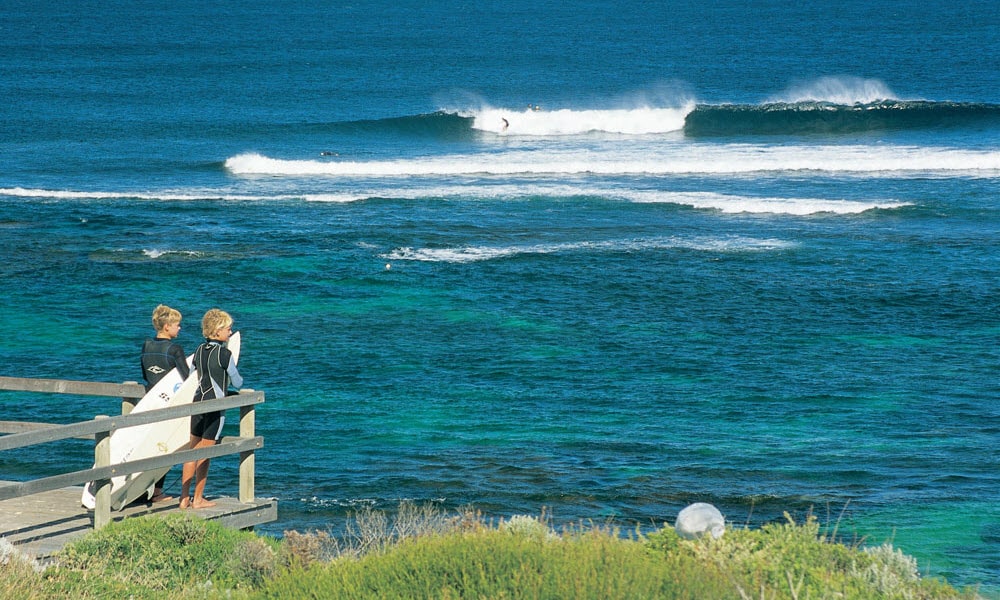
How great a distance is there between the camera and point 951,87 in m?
64.6

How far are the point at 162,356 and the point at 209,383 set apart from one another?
1.76 feet

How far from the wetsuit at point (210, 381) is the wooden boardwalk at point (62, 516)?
23.8 inches

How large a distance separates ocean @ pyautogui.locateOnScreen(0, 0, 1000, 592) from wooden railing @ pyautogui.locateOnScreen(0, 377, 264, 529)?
153 inches

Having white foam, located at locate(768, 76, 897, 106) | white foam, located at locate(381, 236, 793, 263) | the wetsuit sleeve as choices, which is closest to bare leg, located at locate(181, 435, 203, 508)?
the wetsuit sleeve

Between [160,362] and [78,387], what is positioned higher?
[160,362]

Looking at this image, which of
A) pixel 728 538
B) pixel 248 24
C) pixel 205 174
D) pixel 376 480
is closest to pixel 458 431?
pixel 376 480

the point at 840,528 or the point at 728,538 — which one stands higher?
the point at 728,538

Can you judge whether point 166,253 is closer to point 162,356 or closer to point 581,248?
point 581,248

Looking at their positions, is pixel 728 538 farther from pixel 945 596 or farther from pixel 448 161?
pixel 448 161

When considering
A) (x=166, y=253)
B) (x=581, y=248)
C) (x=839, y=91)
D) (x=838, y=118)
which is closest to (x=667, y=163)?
(x=838, y=118)

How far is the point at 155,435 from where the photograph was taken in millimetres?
9336

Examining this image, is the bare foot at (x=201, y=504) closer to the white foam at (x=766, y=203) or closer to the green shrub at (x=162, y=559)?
the green shrub at (x=162, y=559)

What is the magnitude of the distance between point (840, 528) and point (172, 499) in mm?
7014

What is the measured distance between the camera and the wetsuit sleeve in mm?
9391
